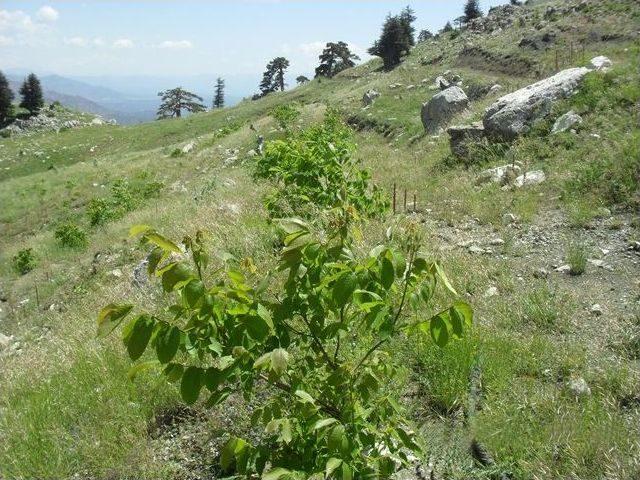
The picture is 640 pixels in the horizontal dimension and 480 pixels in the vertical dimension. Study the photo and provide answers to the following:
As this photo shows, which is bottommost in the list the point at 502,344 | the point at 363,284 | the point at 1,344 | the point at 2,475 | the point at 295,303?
the point at 1,344

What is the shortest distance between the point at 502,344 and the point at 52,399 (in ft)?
14.3

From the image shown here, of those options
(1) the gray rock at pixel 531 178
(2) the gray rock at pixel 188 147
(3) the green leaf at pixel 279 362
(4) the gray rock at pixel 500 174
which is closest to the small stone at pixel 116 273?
(4) the gray rock at pixel 500 174

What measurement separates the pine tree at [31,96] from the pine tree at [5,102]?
1466 millimetres

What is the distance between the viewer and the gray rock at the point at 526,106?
12.8 meters

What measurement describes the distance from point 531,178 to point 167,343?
983 centimetres

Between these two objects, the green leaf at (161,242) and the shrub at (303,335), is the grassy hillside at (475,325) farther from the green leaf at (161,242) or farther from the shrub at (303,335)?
the green leaf at (161,242)

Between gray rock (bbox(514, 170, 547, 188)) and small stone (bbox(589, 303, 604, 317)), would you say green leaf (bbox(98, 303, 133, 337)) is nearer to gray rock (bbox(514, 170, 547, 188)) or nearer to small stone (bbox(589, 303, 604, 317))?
small stone (bbox(589, 303, 604, 317))

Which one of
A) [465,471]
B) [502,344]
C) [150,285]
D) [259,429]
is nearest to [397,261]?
[465,471]

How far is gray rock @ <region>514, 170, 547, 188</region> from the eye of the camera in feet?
33.5

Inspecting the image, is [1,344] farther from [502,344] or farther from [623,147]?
[623,147]

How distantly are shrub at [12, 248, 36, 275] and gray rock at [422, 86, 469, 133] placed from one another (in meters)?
14.8

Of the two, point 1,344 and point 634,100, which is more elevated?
point 634,100

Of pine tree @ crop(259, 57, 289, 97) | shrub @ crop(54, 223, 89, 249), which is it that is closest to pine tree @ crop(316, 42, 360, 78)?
pine tree @ crop(259, 57, 289, 97)

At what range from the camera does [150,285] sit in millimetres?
7836
